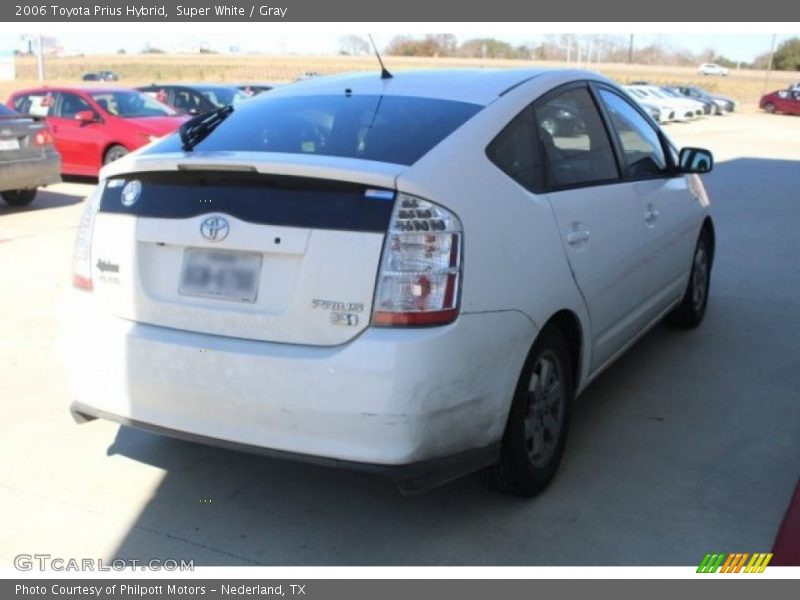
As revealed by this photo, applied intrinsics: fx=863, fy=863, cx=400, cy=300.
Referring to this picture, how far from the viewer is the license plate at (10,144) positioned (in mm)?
10508

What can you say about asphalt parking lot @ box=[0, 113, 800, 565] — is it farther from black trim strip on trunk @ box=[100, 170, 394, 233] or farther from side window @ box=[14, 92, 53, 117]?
side window @ box=[14, 92, 53, 117]

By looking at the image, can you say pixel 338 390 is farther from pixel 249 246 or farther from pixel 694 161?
pixel 694 161

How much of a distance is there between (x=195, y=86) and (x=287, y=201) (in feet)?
53.1

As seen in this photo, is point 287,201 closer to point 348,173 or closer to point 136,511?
point 348,173

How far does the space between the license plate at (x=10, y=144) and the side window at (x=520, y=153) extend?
28.6ft

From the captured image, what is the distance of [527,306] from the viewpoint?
3312mm

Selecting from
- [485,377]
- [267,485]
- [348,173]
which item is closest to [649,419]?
[485,377]

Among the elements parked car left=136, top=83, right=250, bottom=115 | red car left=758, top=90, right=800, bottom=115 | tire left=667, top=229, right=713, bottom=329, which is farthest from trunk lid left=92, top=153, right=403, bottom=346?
red car left=758, top=90, right=800, bottom=115

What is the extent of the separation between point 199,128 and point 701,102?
120ft

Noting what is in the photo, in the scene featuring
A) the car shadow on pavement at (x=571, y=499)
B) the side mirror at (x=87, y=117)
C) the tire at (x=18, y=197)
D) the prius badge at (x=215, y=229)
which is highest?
the prius badge at (x=215, y=229)

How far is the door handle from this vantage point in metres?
3.71

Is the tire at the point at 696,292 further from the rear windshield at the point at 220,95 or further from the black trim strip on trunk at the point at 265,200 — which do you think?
the rear windshield at the point at 220,95

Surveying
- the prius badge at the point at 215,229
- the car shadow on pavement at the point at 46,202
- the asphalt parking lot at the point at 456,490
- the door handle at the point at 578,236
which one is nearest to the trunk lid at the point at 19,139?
the car shadow on pavement at the point at 46,202

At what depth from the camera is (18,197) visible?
455 inches
